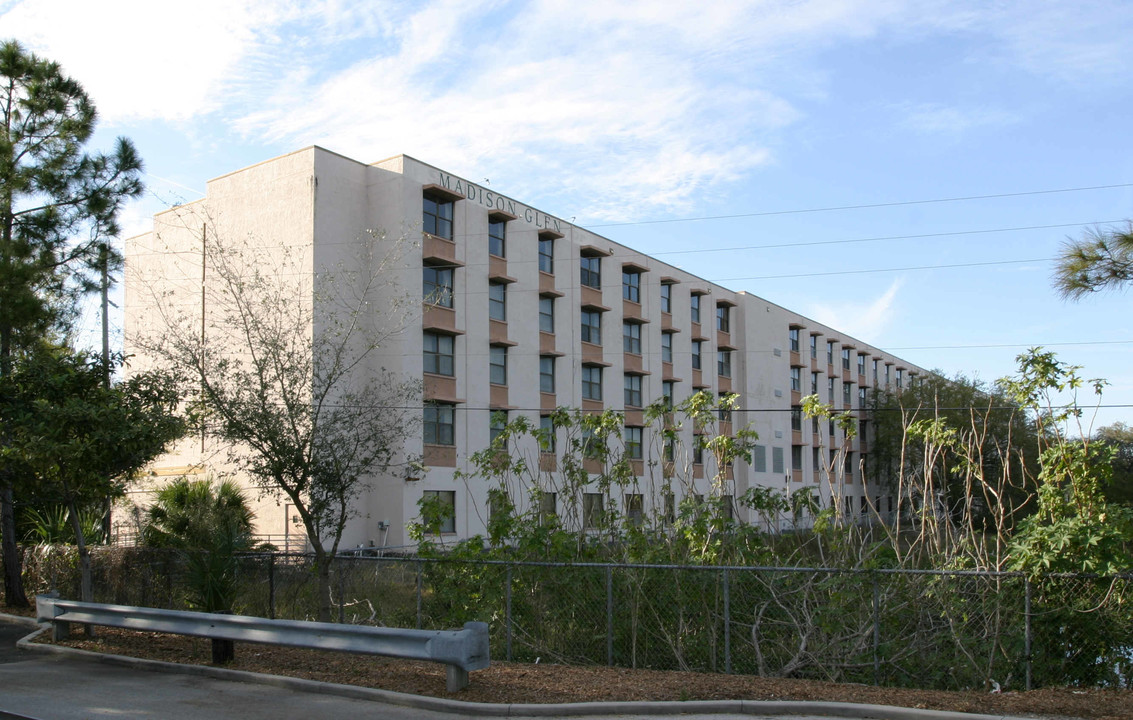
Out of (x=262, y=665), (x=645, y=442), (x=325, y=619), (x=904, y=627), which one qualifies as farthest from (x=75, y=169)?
(x=645, y=442)

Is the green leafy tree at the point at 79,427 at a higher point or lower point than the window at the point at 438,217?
lower

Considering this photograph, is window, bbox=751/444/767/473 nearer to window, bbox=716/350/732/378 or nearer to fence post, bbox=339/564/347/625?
window, bbox=716/350/732/378

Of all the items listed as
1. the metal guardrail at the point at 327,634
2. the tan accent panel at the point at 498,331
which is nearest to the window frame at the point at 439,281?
the tan accent panel at the point at 498,331

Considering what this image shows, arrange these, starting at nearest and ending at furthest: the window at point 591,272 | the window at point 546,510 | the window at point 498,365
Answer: the window at point 546,510 < the window at point 498,365 < the window at point 591,272

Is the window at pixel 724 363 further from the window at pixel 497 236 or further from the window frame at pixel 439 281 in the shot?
the window frame at pixel 439 281

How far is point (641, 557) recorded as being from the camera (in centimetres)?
1371

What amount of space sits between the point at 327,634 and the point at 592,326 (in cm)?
3326

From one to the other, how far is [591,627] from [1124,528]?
6.48 m

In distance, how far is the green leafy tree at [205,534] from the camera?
12641 millimetres

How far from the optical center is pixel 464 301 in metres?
35.8

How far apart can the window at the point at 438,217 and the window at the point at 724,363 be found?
22053 mm

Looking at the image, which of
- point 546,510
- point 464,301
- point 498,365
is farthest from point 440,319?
point 546,510

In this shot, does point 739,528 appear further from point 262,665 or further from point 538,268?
point 538,268

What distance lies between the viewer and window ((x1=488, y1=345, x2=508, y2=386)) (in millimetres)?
37531
